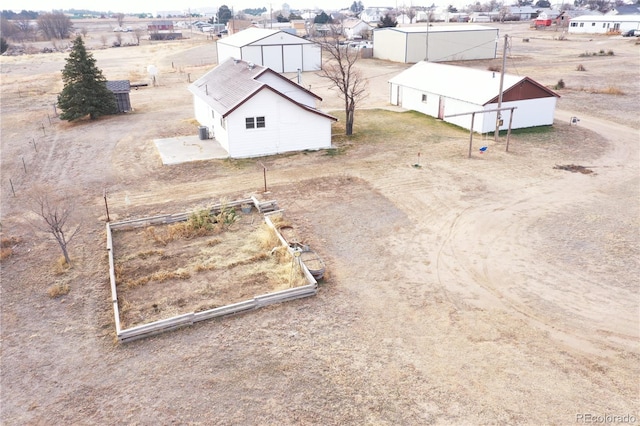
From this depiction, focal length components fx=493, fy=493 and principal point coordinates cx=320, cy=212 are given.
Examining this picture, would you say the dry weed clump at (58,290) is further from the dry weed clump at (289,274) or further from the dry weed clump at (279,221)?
the dry weed clump at (279,221)

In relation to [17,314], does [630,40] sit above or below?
above

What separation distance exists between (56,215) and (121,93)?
81.5 feet

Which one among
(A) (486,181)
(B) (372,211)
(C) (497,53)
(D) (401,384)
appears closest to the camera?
(D) (401,384)

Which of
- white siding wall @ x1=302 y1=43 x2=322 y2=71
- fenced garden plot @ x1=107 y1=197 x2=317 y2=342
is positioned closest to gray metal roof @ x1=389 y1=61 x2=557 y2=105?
fenced garden plot @ x1=107 y1=197 x2=317 y2=342

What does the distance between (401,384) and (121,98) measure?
3484 cm

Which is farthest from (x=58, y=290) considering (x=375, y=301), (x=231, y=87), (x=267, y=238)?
(x=231, y=87)

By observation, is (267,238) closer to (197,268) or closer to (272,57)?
(197,268)

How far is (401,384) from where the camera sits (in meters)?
10.9

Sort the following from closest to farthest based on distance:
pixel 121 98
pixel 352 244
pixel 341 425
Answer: pixel 341 425, pixel 352 244, pixel 121 98

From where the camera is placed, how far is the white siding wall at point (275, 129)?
2583 centimetres

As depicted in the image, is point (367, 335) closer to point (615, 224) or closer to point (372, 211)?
point (372, 211)

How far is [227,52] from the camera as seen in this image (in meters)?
61.3

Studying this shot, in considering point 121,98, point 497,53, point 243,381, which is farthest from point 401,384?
point 497,53

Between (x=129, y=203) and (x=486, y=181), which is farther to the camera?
(x=486, y=181)
